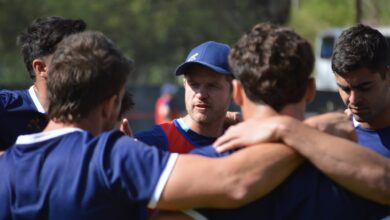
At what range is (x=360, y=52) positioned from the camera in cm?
468

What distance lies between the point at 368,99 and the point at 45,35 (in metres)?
1.88

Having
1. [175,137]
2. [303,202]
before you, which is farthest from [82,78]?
[175,137]

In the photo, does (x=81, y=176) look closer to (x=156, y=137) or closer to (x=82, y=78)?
(x=82, y=78)

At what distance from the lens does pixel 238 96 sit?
329 centimetres

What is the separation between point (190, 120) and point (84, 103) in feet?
6.38

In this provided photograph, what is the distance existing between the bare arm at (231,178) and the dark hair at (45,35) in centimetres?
199

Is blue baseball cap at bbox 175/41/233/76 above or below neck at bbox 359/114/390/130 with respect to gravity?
above

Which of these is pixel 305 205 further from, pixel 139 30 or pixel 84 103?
pixel 139 30

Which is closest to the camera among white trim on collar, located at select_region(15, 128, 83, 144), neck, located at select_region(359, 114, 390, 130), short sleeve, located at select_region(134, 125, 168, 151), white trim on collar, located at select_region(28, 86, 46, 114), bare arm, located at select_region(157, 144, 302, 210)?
bare arm, located at select_region(157, 144, 302, 210)

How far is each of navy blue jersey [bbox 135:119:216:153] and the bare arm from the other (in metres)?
1.79

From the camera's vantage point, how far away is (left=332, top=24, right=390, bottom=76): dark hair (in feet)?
15.3

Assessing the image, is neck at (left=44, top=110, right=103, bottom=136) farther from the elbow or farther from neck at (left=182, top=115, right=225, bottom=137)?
neck at (left=182, top=115, right=225, bottom=137)

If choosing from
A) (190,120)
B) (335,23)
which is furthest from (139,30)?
(190,120)

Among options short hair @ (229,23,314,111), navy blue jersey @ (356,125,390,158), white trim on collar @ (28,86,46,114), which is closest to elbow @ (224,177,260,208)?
short hair @ (229,23,314,111)
